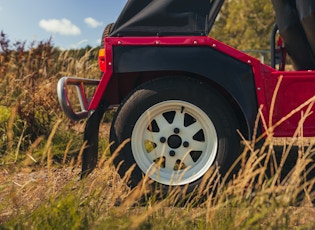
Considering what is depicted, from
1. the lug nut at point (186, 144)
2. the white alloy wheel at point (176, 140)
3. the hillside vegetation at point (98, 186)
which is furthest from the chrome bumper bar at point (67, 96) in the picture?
the lug nut at point (186, 144)

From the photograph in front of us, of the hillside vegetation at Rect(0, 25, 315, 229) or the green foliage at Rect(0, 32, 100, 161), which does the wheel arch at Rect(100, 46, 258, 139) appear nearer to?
the hillside vegetation at Rect(0, 25, 315, 229)

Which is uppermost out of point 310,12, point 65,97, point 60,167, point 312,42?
point 310,12

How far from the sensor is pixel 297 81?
10.1 feet

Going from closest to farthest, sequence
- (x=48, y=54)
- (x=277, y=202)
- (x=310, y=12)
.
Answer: (x=277, y=202) → (x=310, y=12) → (x=48, y=54)

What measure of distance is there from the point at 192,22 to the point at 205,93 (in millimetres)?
565

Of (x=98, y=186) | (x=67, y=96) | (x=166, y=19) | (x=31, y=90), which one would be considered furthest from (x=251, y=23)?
(x=98, y=186)

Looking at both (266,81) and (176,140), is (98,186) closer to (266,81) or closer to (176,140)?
(176,140)

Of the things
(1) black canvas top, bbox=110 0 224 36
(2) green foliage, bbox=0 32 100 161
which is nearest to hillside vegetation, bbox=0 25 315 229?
(2) green foliage, bbox=0 32 100 161

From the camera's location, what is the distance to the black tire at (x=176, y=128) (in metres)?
2.91

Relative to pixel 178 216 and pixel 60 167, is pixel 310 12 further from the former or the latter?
pixel 60 167

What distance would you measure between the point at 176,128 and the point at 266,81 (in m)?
0.75

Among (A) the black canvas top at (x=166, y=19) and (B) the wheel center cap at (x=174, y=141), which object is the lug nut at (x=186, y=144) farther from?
(A) the black canvas top at (x=166, y=19)

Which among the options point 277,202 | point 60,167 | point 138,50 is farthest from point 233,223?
point 60,167

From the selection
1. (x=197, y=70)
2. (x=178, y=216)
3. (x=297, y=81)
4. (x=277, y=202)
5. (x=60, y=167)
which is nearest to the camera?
(x=277, y=202)
